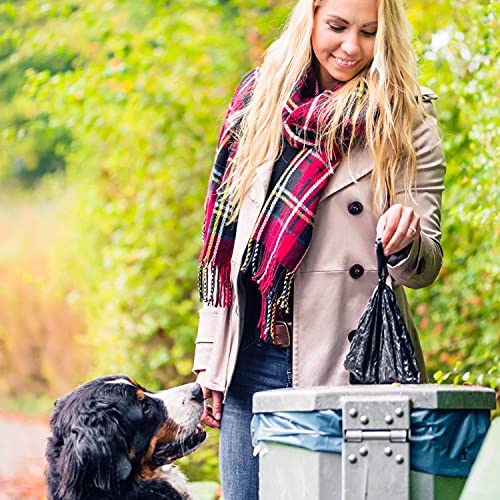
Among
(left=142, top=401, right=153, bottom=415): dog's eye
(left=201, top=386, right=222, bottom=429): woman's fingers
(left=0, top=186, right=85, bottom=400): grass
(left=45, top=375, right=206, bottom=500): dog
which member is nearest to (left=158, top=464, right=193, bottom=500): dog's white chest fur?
(left=45, top=375, right=206, bottom=500): dog

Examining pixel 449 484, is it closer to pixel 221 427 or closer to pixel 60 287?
pixel 221 427

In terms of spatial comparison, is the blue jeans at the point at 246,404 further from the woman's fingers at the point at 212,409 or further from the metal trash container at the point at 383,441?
the metal trash container at the point at 383,441

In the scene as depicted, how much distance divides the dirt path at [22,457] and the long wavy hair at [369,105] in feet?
22.6

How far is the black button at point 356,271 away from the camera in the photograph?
9.60 ft

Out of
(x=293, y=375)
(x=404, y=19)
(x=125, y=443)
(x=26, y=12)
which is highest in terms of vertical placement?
(x=26, y=12)

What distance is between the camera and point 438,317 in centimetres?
650

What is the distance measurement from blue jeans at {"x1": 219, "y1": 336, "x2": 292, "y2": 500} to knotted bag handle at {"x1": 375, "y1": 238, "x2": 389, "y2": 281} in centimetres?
41

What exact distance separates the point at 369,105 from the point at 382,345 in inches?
28.1

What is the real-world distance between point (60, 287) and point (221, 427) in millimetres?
8840

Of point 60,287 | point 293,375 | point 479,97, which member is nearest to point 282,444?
point 293,375

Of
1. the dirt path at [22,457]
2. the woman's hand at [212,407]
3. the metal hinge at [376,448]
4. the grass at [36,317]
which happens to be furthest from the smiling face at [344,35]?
the grass at [36,317]

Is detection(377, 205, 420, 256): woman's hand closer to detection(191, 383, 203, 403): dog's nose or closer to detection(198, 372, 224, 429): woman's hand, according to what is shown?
detection(198, 372, 224, 429): woman's hand

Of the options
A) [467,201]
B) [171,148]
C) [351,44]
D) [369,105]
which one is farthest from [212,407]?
[171,148]

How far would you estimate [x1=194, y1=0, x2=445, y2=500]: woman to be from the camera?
293cm
